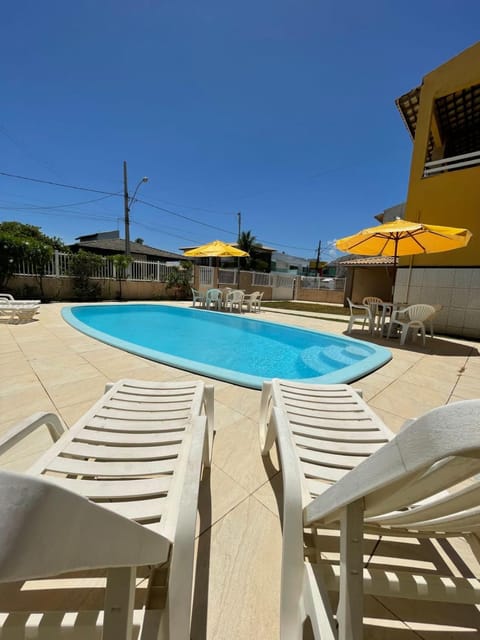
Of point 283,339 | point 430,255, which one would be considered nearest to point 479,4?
point 430,255

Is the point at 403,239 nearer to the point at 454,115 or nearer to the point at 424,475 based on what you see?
the point at 454,115

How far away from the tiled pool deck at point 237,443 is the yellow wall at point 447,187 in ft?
10.8

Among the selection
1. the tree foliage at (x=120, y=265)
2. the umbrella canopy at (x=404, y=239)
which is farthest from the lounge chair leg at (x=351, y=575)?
the tree foliage at (x=120, y=265)

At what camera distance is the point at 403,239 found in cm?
661

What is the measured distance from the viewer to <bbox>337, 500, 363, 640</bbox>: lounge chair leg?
0.72 m

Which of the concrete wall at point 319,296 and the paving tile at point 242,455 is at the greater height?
the concrete wall at point 319,296

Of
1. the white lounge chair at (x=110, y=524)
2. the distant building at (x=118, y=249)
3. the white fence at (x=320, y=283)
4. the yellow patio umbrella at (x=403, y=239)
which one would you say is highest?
the distant building at (x=118, y=249)

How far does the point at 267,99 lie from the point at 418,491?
51.7 feet

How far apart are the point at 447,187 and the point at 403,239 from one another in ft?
7.37

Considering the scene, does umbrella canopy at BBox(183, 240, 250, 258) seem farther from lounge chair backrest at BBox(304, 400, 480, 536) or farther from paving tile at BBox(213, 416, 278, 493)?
lounge chair backrest at BBox(304, 400, 480, 536)

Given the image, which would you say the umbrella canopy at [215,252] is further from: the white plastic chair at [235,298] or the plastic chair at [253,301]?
the plastic chair at [253,301]

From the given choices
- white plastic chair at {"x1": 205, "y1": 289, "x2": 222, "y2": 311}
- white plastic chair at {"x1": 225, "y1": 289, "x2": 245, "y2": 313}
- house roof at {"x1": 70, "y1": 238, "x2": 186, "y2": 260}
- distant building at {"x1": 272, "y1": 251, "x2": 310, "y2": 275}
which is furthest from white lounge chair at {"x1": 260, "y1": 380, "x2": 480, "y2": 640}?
distant building at {"x1": 272, "y1": 251, "x2": 310, "y2": 275}

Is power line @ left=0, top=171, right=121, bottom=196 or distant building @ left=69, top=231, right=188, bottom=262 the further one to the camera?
distant building @ left=69, top=231, right=188, bottom=262

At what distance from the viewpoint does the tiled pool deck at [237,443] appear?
3.32 ft
